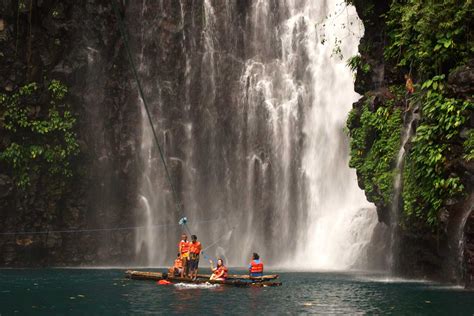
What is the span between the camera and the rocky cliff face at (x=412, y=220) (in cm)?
2223

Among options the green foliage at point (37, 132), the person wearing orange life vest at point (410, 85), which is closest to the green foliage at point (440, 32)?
the person wearing orange life vest at point (410, 85)

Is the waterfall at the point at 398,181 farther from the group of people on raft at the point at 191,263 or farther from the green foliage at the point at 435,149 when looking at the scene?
the group of people on raft at the point at 191,263

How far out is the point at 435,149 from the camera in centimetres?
2314

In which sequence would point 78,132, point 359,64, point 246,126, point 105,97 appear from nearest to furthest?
point 359,64
point 78,132
point 105,97
point 246,126

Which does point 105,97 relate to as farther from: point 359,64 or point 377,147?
point 377,147

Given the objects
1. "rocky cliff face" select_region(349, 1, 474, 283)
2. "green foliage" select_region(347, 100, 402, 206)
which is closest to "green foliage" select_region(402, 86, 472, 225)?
"rocky cliff face" select_region(349, 1, 474, 283)

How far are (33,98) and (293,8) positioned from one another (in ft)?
54.3

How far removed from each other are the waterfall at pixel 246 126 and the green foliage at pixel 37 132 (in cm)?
474

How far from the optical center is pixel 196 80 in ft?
137

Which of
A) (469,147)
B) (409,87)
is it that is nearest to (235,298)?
(469,147)

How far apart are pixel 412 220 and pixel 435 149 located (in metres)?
3.42

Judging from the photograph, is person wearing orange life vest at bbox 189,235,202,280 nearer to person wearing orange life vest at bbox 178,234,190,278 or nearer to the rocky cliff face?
person wearing orange life vest at bbox 178,234,190,278

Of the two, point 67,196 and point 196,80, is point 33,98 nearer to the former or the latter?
point 67,196

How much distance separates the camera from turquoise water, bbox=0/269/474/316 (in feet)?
57.1
